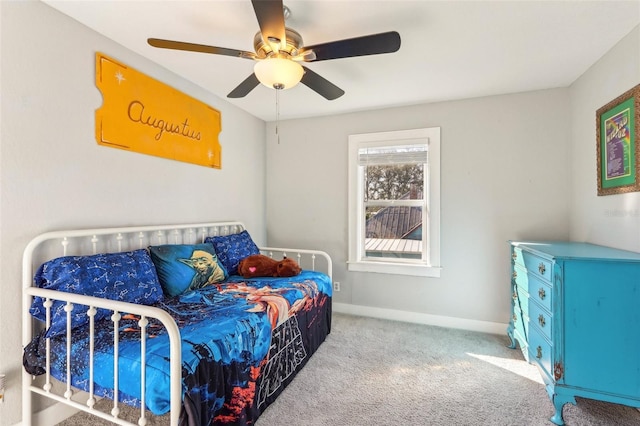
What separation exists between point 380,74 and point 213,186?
6.02ft

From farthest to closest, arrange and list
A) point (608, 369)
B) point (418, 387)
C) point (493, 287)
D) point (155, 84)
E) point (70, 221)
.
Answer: point (493, 287)
point (155, 84)
point (418, 387)
point (70, 221)
point (608, 369)

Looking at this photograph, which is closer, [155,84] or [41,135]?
[41,135]

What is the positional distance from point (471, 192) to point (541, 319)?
4.54 feet

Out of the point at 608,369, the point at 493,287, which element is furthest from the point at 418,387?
the point at 493,287

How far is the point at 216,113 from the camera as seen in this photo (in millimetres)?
2926

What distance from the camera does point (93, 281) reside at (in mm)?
1579

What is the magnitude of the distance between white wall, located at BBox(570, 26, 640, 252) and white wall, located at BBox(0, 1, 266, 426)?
320cm

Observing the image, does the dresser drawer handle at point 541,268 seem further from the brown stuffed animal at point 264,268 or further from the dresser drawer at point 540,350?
the brown stuffed animal at point 264,268

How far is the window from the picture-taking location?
121 inches

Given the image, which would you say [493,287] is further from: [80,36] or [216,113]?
[80,36]

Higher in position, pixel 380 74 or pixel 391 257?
pixel 380 74

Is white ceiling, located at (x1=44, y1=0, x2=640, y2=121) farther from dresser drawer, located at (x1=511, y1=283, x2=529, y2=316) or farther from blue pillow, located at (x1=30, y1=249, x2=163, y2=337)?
dresser drawer, located at (x1=511, y1=283, x2=529, y2=316)

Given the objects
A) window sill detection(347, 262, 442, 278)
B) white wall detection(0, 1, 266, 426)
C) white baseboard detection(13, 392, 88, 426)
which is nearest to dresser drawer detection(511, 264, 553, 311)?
window sill detection(347, 262, 442, 278)

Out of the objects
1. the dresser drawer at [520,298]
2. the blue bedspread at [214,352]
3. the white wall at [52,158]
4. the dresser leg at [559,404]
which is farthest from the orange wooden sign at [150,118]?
the dresser leg at [559,404]
